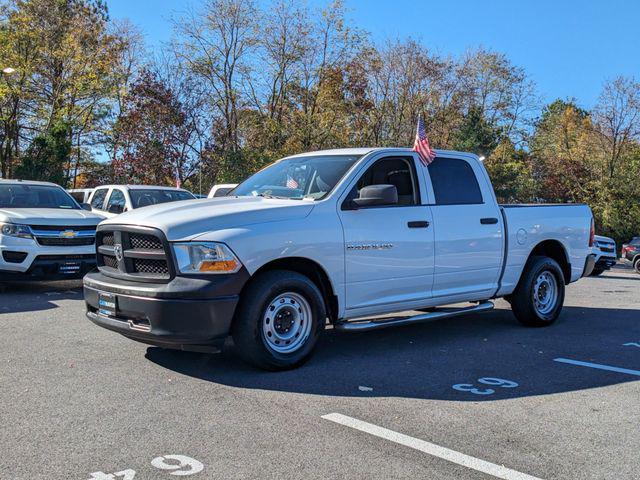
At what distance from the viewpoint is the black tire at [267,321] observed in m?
5.16

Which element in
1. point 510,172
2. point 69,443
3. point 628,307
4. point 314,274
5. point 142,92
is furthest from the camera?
point 510,172

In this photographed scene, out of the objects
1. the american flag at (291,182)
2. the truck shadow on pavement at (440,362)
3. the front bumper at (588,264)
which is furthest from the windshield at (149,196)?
the front bumper at (588,264)

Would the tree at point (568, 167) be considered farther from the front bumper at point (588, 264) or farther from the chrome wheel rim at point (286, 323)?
the chrome wheel rim at point (286, 323)

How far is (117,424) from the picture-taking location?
4133mm

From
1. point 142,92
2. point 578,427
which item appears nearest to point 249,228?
point 578,427

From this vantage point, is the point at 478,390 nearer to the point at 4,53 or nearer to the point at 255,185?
the point at 255,185

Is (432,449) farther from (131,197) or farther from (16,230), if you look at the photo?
(131,197)

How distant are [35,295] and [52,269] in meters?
0.54

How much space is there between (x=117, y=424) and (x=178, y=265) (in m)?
1.38

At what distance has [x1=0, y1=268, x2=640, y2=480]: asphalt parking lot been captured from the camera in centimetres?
357

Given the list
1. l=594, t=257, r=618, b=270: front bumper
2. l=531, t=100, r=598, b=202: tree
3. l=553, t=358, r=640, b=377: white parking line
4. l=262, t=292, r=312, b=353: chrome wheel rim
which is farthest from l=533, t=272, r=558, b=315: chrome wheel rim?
l=531, t=100, r=598, b=202: tree

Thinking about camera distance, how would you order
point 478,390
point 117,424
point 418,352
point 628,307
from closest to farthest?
point 117,424, point 478,390, point 418,352, point 628,307

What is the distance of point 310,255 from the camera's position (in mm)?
5535

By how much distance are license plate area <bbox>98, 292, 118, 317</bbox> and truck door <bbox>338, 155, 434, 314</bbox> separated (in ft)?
6.71
